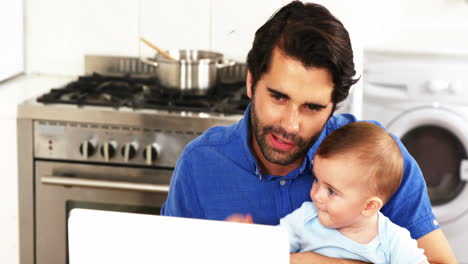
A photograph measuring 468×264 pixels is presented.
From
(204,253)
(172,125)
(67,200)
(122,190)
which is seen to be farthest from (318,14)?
(67,200)

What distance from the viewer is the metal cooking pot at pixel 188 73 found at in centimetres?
274

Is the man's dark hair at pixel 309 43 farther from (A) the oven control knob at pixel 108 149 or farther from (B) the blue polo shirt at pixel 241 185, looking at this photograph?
(A) the oven control knob at pixel 108 149

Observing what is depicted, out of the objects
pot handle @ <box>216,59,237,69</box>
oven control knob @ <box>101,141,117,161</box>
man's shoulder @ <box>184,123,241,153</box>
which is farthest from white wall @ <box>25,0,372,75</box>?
man's shoulder @ <box>184,123,241,153</box>

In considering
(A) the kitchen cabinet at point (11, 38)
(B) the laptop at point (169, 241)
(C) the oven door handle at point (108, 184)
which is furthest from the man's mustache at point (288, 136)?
(A) the kitchen cabinet at point (11, 38)

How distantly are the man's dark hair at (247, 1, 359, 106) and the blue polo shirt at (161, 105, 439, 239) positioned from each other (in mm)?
203

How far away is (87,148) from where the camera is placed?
2.57m

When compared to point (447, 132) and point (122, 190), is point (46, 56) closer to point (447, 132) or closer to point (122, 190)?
point (122, 190)

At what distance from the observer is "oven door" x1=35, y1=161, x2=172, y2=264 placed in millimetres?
2584

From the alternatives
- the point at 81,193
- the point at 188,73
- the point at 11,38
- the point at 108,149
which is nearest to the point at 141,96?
the point at 188,73

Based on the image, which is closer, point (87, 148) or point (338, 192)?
point (338, 192)

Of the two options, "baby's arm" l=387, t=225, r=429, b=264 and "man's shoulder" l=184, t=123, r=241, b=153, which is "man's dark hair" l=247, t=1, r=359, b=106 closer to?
"man's shoulder" l=184, t=123, r=241, b=153

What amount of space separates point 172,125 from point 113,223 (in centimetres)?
160

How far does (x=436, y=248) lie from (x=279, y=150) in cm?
42

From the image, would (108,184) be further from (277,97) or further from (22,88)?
(277,97)
